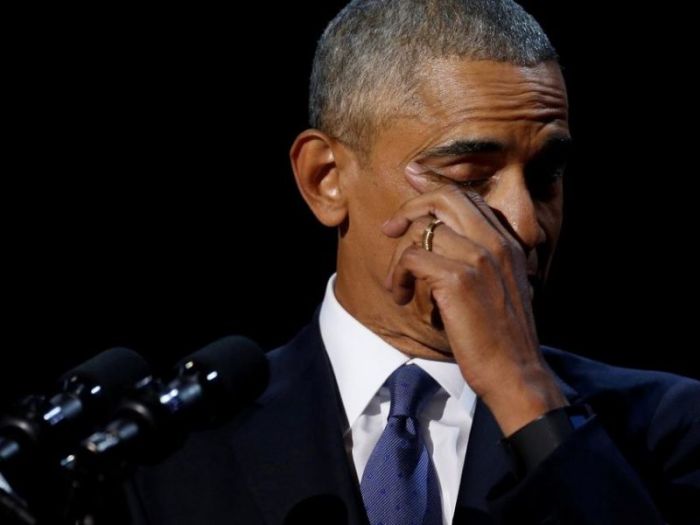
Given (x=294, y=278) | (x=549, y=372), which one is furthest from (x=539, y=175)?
(x=294, y=278)

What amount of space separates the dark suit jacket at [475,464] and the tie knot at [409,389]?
4.5 inches

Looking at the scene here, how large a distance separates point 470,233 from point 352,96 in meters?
0.54

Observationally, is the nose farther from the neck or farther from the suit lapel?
the suit lapel

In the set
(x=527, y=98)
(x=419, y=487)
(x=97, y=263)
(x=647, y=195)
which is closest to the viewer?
(x=419, y=487)

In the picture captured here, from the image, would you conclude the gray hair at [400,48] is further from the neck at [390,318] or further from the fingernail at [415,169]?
the neck at [390,318]

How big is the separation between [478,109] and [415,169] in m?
0.17

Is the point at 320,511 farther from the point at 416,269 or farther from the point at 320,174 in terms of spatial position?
the point at 320,174

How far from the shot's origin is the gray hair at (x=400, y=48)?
7.81 feet

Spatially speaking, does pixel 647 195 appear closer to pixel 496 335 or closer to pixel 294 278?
pixel 294 278

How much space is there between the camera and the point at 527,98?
2.34 m

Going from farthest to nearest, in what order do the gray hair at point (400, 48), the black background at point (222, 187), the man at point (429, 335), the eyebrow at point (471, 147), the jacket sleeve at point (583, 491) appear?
the black background at point (222, 187) < the gray hair at point (400, 48) < the eyebrow at point (471, 147) < the man at point (429, 335) < the jacket sleeve at point (583, 491)

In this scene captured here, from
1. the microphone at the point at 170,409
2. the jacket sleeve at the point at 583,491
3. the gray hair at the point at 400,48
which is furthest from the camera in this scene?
the gray hair at the point at 400,48

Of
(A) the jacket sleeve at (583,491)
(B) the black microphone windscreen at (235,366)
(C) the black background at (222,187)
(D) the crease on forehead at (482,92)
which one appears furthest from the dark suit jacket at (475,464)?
(C) the black background at (222,187)

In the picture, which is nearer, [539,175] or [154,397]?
[154,397]
